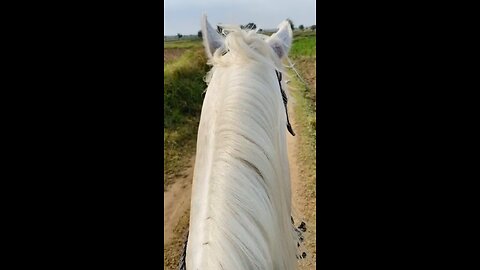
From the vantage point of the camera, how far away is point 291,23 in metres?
1.26

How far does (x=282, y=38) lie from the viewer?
1.28 metres

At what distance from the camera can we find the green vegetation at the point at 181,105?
4.02 ft

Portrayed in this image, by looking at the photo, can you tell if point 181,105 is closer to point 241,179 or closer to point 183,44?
point 183,44

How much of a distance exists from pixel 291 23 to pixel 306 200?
16.6 inches

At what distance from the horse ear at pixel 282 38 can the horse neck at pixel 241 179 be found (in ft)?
0.23

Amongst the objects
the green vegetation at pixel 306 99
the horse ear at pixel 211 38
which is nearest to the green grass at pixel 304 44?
the green vegetation at pixel 306 99

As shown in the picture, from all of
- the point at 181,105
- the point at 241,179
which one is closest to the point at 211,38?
the point at 181,105

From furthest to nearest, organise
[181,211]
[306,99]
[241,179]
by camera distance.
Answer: [306,99] < [181,211] < [241,179]

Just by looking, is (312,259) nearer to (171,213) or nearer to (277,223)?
(277,223)

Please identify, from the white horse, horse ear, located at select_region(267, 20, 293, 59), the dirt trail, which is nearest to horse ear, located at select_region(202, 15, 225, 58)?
the white horse

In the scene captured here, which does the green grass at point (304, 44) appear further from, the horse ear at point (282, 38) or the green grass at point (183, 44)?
the green grass at point (183, 44)

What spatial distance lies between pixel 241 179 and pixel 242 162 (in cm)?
4

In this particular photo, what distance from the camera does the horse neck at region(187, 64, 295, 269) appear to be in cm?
96
